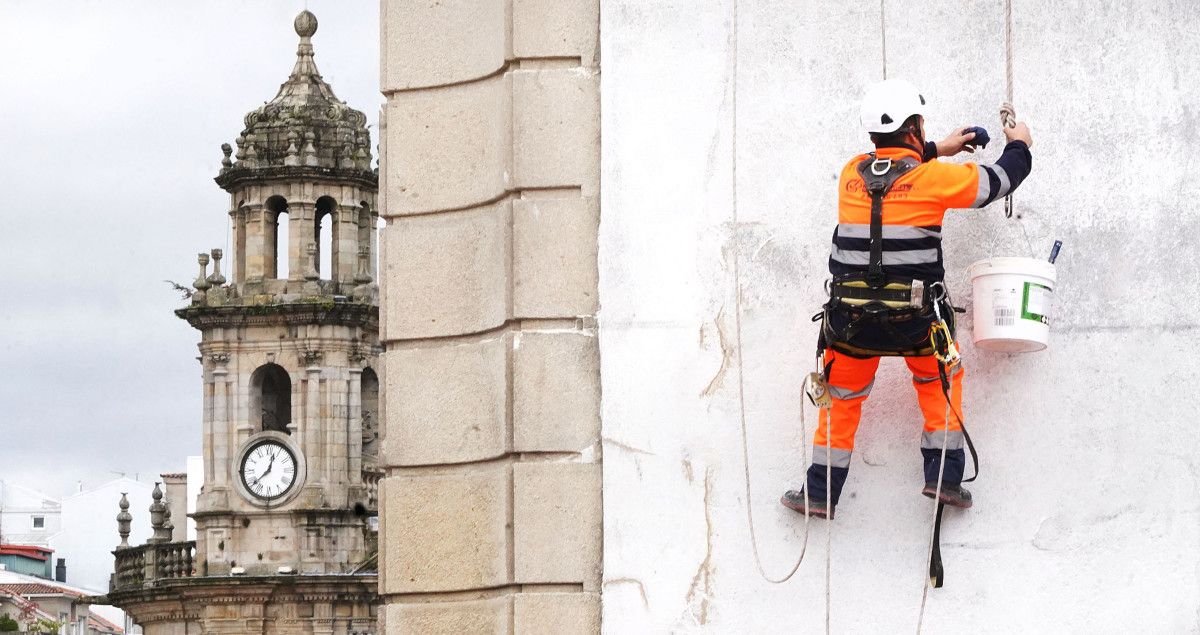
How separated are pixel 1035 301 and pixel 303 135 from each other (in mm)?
46216

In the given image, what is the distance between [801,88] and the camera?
912 cm

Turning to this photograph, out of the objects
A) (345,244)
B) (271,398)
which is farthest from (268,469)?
(345,244)

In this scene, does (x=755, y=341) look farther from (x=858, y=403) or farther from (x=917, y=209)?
(x=917, y=209)

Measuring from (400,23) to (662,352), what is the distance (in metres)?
1.76

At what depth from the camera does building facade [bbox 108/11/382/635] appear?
53.2 meters

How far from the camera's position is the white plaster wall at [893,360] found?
8.75 m

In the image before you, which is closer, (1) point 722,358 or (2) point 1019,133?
(2) point 1019,133

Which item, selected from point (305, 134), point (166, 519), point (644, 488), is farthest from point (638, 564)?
point (166, 519)

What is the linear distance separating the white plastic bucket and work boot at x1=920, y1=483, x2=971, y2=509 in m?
0.52

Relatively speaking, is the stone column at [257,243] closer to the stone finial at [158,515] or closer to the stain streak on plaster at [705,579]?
the stone finial at [158,515]

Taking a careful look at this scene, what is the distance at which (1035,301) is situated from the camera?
27.8 feet

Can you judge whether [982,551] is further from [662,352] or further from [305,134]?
[305,134]

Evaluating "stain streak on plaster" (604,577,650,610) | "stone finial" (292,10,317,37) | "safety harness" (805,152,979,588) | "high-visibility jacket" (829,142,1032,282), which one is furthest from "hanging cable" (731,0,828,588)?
"stone finial" (292,10,317,37)

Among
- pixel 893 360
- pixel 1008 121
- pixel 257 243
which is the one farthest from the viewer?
pixel 257 243
